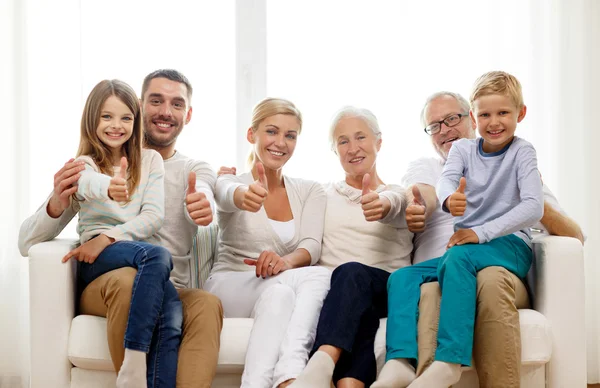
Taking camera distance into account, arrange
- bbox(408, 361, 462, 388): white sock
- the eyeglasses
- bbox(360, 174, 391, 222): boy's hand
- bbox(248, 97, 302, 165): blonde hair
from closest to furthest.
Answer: bbox(408, 361, 462, 388): white sock
bbox(360, 174, 391, 222): boy's hand
bbox(248, 97, 302, 165): blonde hair
the eyeglasses

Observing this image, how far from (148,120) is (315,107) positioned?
3.09 ft

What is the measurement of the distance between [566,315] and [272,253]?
0.92 m

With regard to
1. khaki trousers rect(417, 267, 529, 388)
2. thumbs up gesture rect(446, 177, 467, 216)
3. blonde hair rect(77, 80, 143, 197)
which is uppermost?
blonde hair rect(77, 80, 143, 197)

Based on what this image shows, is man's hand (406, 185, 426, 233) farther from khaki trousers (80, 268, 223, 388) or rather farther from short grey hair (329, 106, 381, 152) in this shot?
khaki trousers (80, 268, 223, 388)

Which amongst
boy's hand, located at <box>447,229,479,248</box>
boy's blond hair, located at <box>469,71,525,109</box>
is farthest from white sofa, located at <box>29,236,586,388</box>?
boy's blond hair, located at <box>469,71,525,109</box>

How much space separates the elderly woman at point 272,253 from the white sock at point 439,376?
12.8 inches

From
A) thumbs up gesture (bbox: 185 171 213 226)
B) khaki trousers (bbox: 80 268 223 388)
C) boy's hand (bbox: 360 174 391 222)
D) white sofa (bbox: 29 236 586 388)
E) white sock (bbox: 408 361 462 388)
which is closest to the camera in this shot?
white sock (bbox: 408 361 462 388)

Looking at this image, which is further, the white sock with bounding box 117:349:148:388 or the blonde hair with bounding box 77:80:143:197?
the blonde hair with bounding box 77:80:143:197

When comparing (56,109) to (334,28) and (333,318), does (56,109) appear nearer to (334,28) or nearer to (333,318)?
(334,28)

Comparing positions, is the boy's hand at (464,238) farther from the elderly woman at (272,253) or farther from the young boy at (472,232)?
the elderly woman at (272,253)

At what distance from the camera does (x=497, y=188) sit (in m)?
2.02

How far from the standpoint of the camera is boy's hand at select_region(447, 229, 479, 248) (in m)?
1.90

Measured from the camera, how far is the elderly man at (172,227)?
5.88 feet

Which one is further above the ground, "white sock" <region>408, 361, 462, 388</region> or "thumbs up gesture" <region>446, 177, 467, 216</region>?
"thumbs up gesture" <region>446, 177, 467, 216</region>
